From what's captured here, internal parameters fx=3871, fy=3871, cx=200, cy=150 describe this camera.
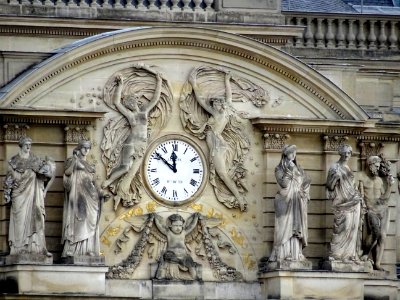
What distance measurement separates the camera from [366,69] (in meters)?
61.6

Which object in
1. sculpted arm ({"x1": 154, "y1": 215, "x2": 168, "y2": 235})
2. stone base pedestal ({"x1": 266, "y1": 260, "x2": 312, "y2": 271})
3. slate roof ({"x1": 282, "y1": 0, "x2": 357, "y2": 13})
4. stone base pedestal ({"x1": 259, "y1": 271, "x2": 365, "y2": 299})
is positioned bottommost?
stone base pedestal ({"x1": 259, "y1": 271, "x2": 365, "y2": 299})

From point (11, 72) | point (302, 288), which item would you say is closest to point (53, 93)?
point (11, 72)

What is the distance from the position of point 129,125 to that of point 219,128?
144 cm

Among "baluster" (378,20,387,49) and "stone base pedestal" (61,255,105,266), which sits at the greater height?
"baluster" (378,20,387,49)

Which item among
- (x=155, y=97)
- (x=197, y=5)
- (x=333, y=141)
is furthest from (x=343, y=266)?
(x=197, y=5)

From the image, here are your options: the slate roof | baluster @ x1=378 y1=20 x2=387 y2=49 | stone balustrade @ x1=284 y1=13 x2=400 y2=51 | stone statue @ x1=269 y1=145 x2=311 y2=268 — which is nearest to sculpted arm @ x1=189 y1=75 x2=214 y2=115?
stone statue @ x1=269 y1=145 x2=311 y2=268

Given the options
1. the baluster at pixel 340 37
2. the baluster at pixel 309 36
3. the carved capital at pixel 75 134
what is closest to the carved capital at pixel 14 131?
the carved capital at pixel 75 134

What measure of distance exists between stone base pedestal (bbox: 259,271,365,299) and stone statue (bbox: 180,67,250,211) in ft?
4.33

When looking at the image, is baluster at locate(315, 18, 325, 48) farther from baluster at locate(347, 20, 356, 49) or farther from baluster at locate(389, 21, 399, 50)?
baluster at locate(389, 21, 399, 50)

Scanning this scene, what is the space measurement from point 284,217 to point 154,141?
7.61 feet

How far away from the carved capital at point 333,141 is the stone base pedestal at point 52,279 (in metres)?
4.36

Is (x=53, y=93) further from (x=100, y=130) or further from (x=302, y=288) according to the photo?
(x=302, y=288)

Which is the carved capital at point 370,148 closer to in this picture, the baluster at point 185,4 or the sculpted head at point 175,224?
the sculpted head at point 175,224

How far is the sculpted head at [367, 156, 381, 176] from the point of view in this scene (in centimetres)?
6081
